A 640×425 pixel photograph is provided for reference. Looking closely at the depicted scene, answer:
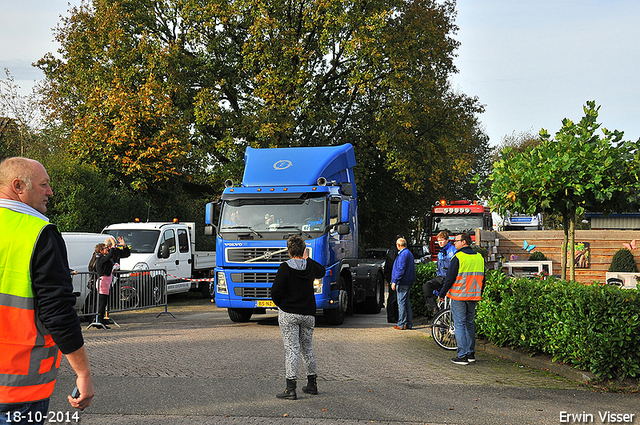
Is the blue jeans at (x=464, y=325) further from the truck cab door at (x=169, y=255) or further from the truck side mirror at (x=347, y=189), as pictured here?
the truck cab door at (x=169, y=255)

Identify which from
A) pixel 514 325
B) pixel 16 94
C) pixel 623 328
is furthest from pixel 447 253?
pixel 16 94

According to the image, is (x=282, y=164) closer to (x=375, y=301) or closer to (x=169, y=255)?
(x=375, y=301)

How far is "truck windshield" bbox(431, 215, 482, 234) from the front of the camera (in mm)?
26828

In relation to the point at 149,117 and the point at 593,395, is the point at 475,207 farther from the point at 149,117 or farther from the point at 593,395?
the point at 593,395

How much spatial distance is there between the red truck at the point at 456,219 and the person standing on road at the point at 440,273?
1500 centimetres

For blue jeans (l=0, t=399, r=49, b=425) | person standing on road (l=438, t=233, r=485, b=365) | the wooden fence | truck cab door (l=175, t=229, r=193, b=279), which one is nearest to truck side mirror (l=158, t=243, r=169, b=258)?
truck cab door (l=175, t=229, r=193, b=279)

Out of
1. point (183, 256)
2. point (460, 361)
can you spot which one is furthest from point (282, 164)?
point (183, 256)

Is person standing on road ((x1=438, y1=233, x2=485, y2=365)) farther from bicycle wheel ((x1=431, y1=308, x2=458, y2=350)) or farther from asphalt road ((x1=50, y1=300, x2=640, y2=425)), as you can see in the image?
bicycle wheel ((x1=431, y1=308, x2=458, y2=350))

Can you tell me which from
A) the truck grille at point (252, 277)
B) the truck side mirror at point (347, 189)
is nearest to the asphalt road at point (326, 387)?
the truck grille at point (252, 277)

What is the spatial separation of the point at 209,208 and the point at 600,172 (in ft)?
25.0

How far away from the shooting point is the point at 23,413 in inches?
114

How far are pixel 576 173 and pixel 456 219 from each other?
17753mm

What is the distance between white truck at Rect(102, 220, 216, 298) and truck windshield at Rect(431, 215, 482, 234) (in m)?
11.6

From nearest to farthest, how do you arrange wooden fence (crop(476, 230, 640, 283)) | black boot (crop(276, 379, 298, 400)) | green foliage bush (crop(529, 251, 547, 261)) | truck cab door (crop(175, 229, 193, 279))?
black boot (crop(276, 379, 298, 400)) < wooden fence (crop(476, 230, 640, 283)) < green foliage bush (crop(529, 251, 547, 261)) < truck cab door (crop(175, 229, 193, 279))
